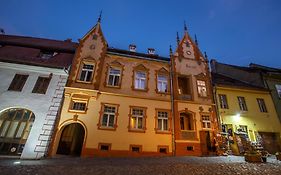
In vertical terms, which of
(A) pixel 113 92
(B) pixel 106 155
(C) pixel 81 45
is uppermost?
(C) pixel 81 45

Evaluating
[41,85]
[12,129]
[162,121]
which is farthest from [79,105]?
[162,121]

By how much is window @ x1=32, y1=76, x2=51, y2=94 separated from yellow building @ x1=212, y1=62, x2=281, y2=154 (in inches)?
637

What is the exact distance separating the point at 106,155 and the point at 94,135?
1.74 m

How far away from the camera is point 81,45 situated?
1460 centimetres

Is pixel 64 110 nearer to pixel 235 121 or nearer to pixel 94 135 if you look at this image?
pixel 94 135

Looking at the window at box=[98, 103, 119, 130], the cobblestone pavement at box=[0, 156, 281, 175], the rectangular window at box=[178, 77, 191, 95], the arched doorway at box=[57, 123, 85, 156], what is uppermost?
the rectangular window at box=[178, 77, 191, 95]

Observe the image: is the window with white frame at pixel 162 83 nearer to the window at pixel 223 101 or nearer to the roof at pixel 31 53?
the window at pixel 223 101

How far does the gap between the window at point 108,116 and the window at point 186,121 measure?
6530 mm

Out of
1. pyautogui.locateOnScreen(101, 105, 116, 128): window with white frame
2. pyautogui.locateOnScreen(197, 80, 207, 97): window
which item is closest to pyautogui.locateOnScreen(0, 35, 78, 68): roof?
pyautogui.locateOnScreen(101, 105, 116, 128): window with white frame

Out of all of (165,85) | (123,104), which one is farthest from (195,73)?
(123,104)

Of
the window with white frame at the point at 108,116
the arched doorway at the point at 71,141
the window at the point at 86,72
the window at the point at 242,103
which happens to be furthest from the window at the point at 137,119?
the window at the point at 242,103

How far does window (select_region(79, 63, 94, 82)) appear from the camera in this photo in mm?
13406

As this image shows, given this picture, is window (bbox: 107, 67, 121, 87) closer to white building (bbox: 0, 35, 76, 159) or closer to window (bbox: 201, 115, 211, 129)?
white building (bbox: 0, 35, 76, 159)

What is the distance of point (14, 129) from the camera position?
10.5 meters
